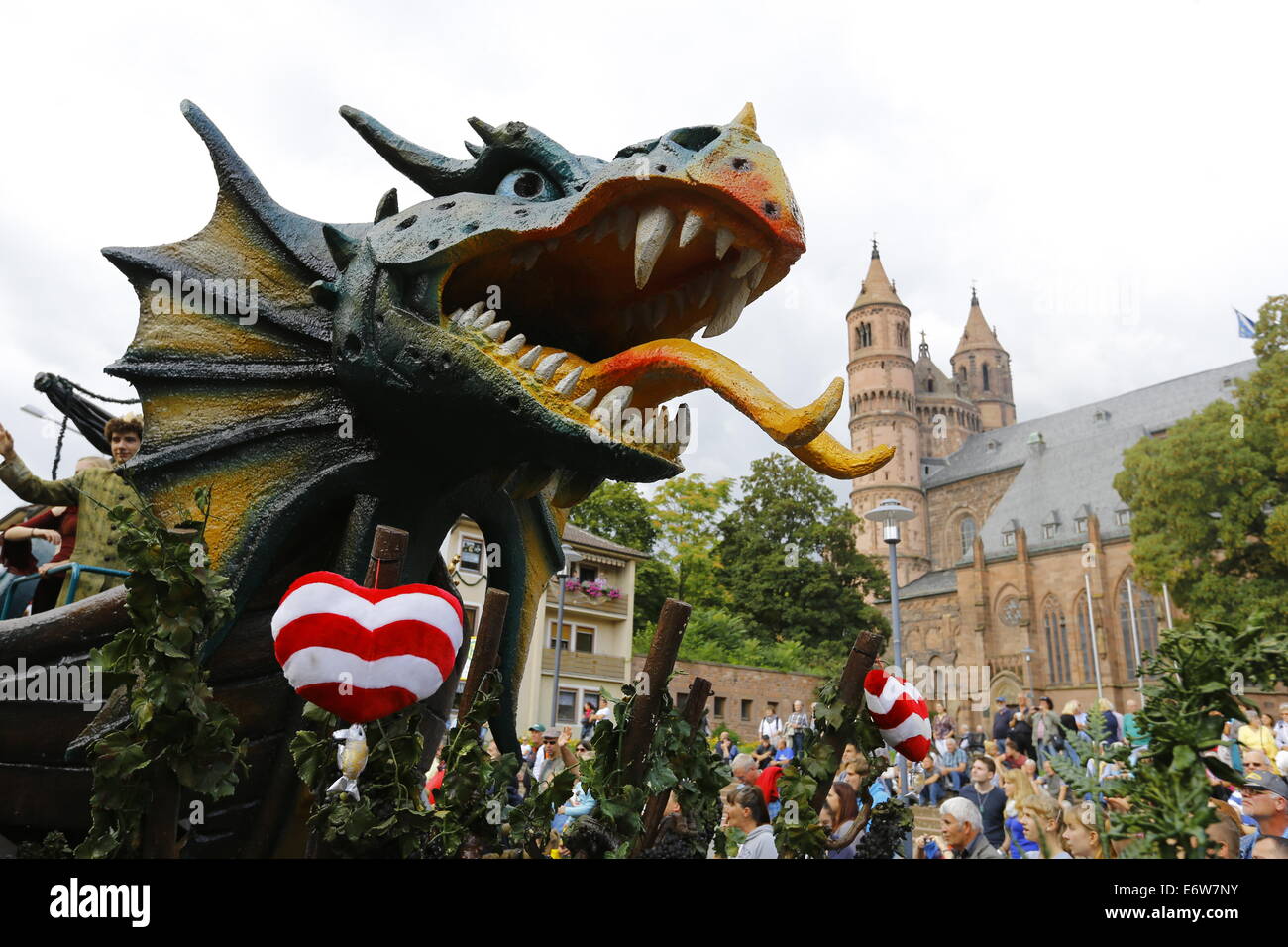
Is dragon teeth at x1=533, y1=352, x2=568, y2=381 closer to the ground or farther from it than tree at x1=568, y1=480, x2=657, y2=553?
closer to the ground

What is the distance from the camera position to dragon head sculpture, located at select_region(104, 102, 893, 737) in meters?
2.64

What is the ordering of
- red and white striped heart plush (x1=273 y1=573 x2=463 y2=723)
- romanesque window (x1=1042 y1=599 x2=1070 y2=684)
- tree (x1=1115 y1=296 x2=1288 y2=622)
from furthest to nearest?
romanesque window (x1=1042 y1=599 x2=1070 y2=684) < tree (x1=1115 y1=296 x2=1288 y2=622) < red and white striped heart plush (x1=273 y1=573 x2=463 y2=723)

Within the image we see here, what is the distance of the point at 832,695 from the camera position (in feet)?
10.4

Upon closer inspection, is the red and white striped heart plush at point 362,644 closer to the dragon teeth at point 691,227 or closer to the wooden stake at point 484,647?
the wooden stake at point 484,647

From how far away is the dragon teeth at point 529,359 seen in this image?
8.86ft

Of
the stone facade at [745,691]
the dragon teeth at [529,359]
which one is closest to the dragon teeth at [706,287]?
the dragon teeth at [529,359]

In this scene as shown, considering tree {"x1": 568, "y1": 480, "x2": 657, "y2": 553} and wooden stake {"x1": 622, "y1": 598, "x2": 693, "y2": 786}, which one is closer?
wooden stake {"x1": 622, "y1": 598, "x2": 693, "y2": 786}

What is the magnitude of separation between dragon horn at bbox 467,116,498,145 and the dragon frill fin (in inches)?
19.7

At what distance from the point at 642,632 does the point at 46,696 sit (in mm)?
37442

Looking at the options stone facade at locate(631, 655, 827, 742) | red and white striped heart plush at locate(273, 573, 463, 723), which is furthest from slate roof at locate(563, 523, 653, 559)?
red and white striped heart plush at locate(273, 573, 463, 723)

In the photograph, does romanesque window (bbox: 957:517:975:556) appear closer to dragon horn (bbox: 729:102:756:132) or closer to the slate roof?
the slate roof

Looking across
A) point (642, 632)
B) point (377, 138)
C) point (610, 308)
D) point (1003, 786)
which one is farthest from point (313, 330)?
point (642, 632)

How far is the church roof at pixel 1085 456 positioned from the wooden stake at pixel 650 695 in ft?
182

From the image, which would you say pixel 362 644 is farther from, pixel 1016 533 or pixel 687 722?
pixel 1016 533
